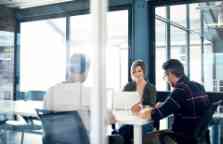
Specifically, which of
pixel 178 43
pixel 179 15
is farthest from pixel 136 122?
pixel 179 15

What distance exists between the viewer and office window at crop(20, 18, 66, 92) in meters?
2.47

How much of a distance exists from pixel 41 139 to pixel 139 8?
2317mm

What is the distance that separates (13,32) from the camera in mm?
2760

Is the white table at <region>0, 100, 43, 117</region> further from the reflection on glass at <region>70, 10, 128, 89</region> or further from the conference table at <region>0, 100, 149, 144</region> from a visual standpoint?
the reflection on glass at <region>70, 10, 128, 89</region>

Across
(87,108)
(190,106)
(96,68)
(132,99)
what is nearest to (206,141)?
A: (190,106)

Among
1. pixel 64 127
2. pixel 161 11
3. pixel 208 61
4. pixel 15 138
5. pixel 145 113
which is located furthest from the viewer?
pixel 161 11

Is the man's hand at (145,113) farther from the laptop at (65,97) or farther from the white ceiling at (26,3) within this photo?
the white ceiling at (26,3)

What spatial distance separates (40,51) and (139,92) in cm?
108

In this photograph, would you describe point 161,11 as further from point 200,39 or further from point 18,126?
point 18,126

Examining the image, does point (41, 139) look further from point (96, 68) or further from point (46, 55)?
point (96, 68)

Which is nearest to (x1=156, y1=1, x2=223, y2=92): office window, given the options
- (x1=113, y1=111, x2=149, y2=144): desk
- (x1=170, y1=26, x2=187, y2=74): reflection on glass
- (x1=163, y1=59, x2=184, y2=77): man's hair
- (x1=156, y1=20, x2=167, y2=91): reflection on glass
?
(x1=170, y1=26, x2=187, y2=74): reflection on glass

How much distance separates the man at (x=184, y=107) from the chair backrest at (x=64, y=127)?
0.78 m

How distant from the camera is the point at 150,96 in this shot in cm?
312

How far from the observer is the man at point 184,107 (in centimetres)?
227
